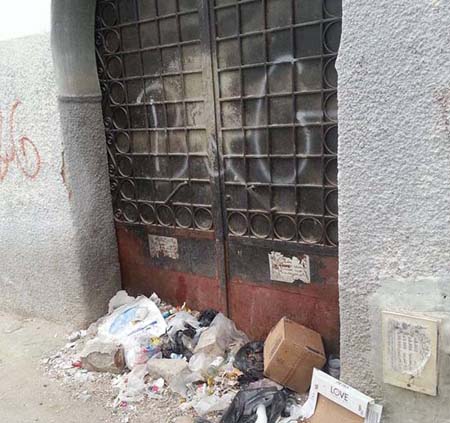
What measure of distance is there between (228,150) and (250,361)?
56.2 inches

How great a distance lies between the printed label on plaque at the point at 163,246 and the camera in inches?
155

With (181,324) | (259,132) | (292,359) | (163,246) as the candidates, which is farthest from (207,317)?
(259,132)

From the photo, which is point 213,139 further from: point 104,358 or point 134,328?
point 104,358

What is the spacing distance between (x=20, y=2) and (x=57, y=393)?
289 centimetres

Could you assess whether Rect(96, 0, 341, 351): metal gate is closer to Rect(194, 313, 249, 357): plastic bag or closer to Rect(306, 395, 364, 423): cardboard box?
Rect(194, 313, 249, 357): plastic bag

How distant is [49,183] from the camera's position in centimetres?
400

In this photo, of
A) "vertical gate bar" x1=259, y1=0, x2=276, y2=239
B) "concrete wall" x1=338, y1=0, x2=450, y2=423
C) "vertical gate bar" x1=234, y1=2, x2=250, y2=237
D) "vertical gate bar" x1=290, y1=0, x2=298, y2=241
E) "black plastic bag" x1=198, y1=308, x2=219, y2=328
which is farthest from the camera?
"black plastic bag" x1=198, y1=308, x2=219, y2=328

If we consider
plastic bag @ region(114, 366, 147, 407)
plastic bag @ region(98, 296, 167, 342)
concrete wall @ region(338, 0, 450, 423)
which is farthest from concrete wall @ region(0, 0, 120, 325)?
concrete wall @ region(338, 0, 450, 423)

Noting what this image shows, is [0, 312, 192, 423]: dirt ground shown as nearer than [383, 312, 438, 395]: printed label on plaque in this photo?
No

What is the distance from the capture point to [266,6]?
10.0 feet

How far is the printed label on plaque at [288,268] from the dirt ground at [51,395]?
1052 mm

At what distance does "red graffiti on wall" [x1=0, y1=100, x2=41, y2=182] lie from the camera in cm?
404

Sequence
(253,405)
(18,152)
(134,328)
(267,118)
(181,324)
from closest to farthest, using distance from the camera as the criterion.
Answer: (253,405), (267,118), (181,324), (134,328), (18,152)

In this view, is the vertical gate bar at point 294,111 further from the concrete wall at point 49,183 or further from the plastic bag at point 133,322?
the concrete wall at point 49,183
